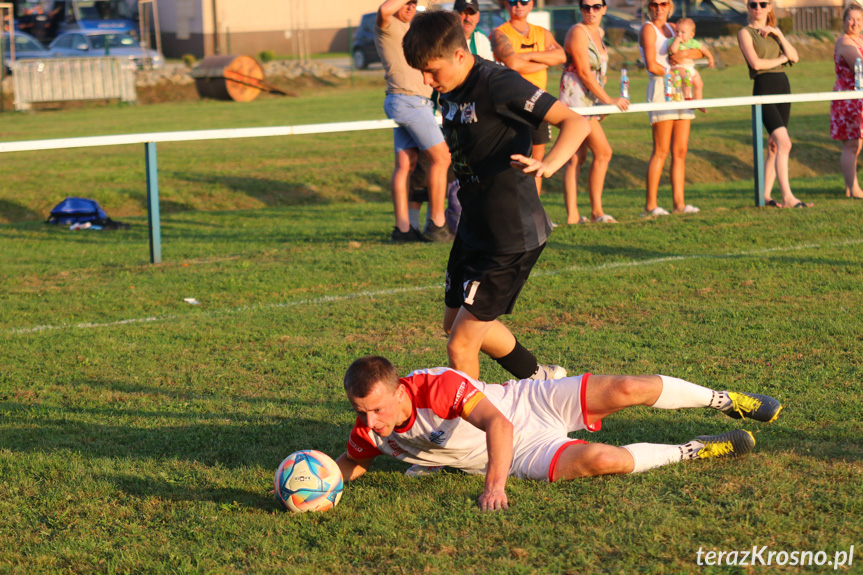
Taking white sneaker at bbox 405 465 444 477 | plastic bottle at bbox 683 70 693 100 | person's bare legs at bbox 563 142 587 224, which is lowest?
person's bare legs at bbox 563 142 587 224

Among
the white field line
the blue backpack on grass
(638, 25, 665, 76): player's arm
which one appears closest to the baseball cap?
(638, 25, 665, 76): player's arm

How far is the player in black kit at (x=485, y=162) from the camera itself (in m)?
4.18

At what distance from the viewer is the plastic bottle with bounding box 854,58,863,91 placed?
11.0 m

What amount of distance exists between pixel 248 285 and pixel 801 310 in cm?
438

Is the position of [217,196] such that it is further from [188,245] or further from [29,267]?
[29,267]

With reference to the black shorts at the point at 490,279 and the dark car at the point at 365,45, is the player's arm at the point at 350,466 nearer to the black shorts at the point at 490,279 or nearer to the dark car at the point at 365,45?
the black shorts at the point at 490,279

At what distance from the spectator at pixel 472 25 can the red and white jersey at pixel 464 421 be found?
526 cm

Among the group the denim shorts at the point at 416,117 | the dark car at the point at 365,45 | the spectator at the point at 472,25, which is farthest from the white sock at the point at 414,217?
the dark car at the point at 365,45

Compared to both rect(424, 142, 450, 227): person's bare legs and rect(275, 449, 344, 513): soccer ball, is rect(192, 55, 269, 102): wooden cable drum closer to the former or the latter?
rect(424, 142, 450, 227): person's bare legs

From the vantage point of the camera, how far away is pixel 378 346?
6293 millimetres

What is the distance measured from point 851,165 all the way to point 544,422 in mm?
8378

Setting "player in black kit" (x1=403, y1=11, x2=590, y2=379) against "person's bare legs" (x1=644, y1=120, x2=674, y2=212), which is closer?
"player in black kit" (x1=403, y1=11, x2=590, y2=379)

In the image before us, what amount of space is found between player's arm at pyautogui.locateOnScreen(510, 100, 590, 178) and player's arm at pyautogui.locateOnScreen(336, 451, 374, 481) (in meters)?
1.41

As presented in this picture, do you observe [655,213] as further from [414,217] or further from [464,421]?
[464,421]
